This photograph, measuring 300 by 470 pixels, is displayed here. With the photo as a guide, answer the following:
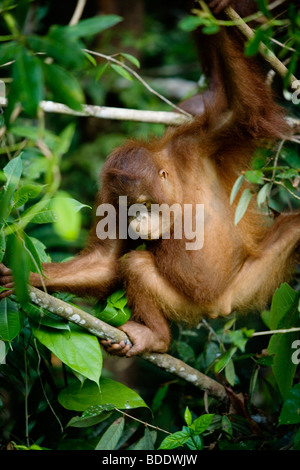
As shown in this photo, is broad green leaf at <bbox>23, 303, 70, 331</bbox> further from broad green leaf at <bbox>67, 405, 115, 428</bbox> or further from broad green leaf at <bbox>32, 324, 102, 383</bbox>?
broad green leaf at <bbox>67, 405, 115, 428</bbox>

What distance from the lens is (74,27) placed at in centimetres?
138

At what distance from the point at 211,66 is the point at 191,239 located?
1.06 metres

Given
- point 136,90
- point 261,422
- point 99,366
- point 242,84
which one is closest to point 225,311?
point 261,422

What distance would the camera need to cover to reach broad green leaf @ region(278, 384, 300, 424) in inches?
83.4

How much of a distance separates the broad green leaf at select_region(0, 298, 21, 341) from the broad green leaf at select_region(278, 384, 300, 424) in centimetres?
119

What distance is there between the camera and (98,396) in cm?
256

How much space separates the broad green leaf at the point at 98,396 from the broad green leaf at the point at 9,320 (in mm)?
514

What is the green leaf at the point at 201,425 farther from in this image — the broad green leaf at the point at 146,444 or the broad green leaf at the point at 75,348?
the broad green leaf at the point at 75,348

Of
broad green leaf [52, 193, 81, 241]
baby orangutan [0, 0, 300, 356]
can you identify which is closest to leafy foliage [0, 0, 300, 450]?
broad green leaf [52, 193, 81, 241]

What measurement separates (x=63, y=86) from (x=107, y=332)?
142 cm

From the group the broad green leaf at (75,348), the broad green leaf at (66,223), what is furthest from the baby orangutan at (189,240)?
the broad green leaf at (66,223)

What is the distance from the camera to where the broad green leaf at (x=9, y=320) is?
2.21 meters

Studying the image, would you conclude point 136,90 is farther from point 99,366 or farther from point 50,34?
point 50,34

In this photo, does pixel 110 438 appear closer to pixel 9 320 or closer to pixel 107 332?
pixel 107 332
